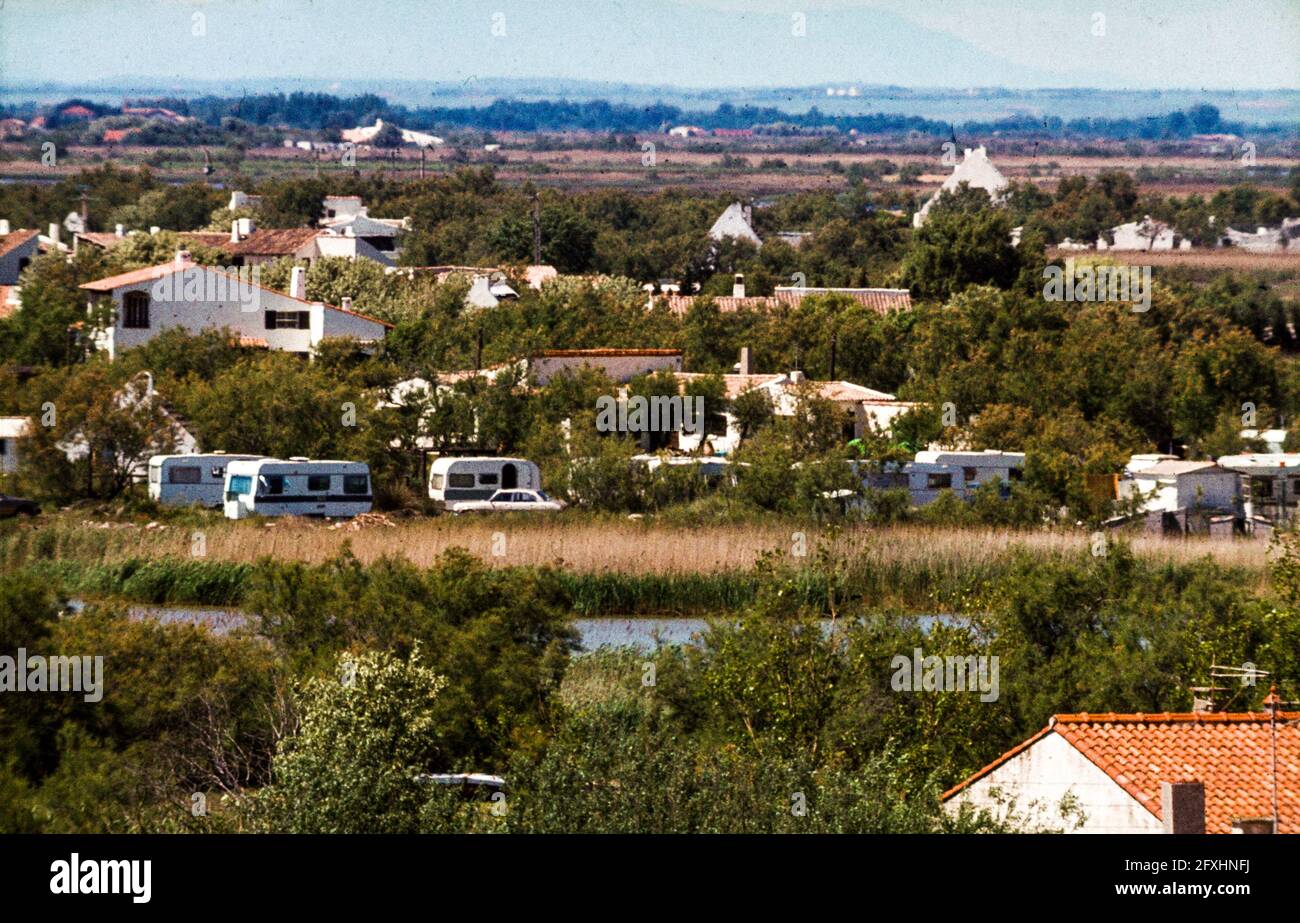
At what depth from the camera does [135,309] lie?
3481 cm

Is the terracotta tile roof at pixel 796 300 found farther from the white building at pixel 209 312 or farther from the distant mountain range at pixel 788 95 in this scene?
the white building at pixel 209 312

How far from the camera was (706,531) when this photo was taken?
24.3 metres

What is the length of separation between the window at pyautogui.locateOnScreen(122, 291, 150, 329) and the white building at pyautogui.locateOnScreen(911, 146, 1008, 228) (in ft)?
119

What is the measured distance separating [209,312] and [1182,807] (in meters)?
28.3

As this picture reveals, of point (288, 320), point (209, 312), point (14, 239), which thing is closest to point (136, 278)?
point (209, 312)

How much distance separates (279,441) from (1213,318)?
811 inches

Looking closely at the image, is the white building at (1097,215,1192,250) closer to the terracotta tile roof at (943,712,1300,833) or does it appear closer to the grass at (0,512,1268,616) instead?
the grass at (0,512,1268,616)

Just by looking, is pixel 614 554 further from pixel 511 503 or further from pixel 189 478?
pixel 189 478

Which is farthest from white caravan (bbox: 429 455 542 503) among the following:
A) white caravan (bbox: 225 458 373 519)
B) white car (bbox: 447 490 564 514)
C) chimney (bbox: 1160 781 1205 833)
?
chimney (bbox: 1160 781 1205 833)

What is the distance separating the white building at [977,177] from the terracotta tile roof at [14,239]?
1198 inches

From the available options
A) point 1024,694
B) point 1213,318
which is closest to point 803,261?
point 1213,318

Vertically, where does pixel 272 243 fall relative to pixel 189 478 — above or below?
above

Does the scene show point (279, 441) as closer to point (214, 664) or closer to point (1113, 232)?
point (214, 664)

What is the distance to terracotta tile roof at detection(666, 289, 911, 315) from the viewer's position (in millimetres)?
43281
